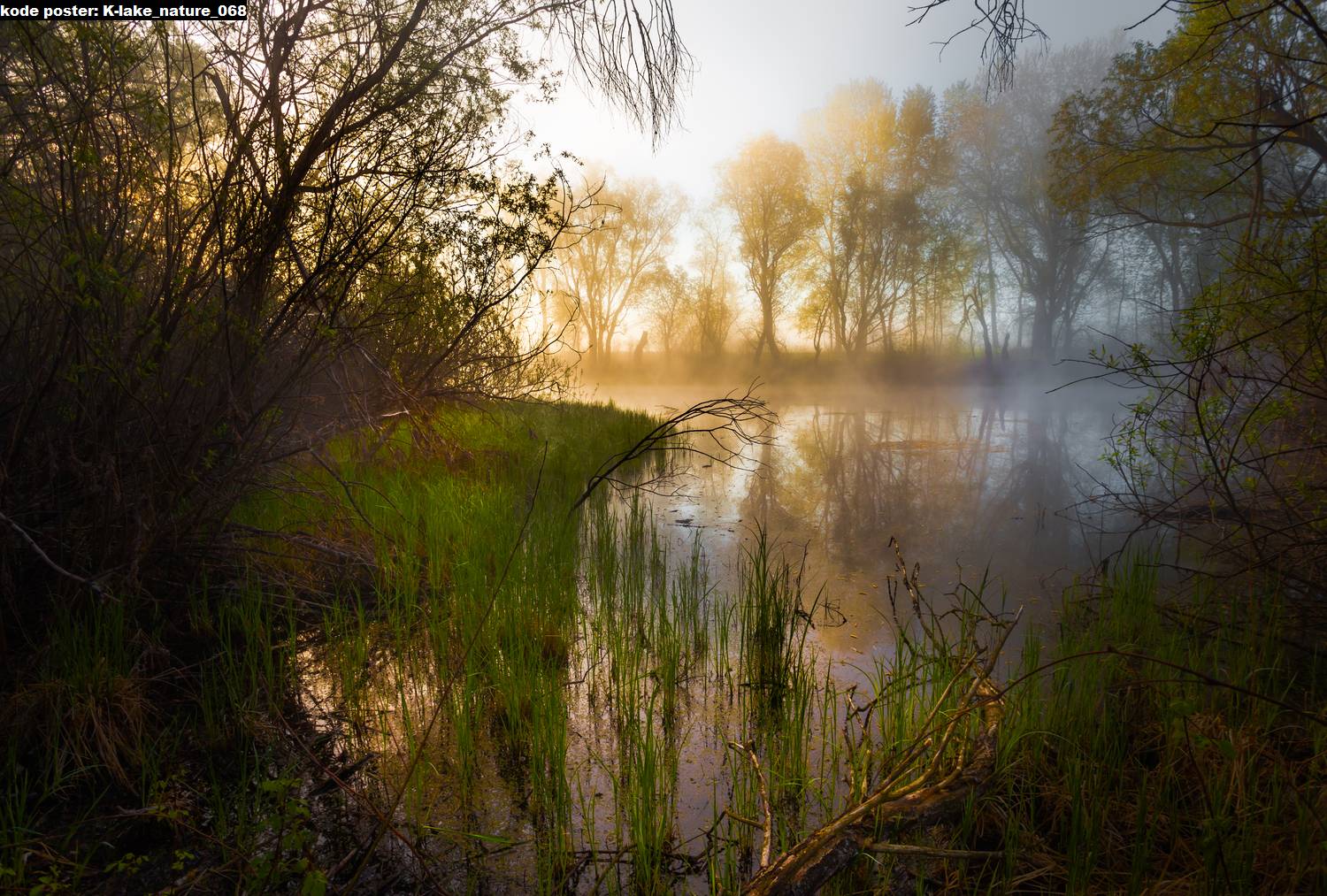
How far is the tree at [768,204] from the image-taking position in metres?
25.4

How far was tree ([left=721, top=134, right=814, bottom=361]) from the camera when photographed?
25.4 metres

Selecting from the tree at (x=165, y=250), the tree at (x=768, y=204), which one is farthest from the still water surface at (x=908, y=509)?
the tree at (x=768, y=204)

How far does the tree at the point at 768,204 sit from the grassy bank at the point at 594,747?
Result: 24666 mm

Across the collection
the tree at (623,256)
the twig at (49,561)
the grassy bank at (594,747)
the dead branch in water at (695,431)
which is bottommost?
the grassy bank at (594,747)

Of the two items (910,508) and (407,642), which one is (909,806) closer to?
(407,642)

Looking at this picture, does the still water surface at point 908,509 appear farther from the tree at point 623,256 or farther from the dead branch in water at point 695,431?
the tree at point 623,256

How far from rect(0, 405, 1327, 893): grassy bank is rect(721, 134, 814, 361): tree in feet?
80.9

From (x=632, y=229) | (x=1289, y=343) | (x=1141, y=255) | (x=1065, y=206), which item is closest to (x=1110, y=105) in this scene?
(x=1065, y=206)

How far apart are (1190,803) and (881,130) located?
86.1 ft

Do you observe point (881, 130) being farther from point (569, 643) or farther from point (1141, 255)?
point (569, 643)

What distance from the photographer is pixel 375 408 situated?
582cm

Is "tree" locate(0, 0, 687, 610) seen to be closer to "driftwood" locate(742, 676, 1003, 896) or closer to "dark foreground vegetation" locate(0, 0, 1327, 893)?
"dark foreground vegetation" locate(0, 0, 1327, 893)

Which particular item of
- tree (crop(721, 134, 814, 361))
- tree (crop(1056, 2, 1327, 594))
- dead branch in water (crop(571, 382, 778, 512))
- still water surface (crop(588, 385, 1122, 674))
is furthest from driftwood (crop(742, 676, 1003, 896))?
tree (crop(721, 134, 814, 361))

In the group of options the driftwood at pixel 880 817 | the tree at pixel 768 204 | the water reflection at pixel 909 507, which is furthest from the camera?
the tree at pixel 768 204
